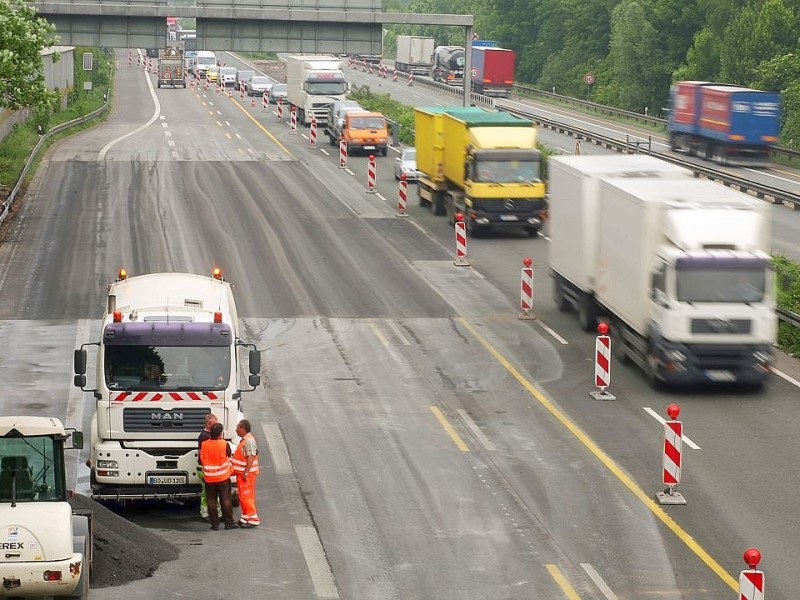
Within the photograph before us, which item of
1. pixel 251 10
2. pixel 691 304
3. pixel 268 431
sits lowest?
pixel 268 431

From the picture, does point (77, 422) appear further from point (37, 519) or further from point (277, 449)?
point (37, 519)

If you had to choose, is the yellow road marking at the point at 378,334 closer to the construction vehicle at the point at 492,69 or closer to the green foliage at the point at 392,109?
the green foliage at the point at 392,109

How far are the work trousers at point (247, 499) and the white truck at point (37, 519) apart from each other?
134 inches

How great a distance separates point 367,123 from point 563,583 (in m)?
47.6

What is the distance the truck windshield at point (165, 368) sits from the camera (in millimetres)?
18375

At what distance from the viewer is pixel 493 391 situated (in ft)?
82.7

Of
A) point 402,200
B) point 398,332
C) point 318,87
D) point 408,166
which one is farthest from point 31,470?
point 318,87

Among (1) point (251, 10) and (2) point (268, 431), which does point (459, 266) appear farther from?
(1) point (251, 10)

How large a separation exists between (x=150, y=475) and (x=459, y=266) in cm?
1996

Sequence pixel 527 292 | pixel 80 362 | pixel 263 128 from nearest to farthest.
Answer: pixel 80 362
pixel 527 292
pixel 263 128

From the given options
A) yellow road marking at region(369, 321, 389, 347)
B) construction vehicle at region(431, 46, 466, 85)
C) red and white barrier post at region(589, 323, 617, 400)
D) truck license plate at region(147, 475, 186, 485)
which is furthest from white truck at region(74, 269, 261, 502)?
construction vehicle at region(431, 46, 466, 85)

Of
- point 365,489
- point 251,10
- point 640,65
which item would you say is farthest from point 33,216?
point 640,65

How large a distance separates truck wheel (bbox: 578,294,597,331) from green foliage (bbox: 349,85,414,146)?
39.1 metres

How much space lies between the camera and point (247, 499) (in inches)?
711
